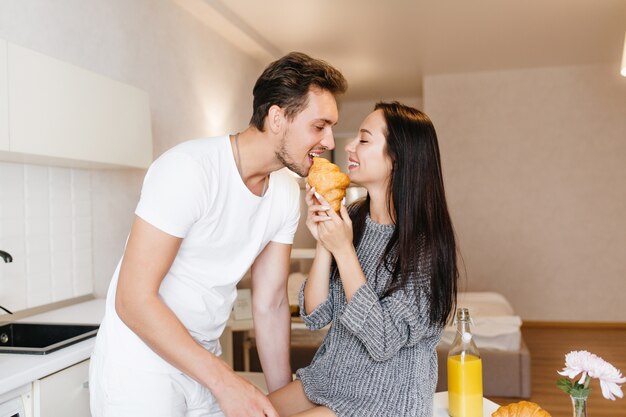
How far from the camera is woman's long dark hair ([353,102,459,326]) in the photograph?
155cm

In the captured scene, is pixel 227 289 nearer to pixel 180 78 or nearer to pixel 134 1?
pixel 134 1

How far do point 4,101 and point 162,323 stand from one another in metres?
1.12

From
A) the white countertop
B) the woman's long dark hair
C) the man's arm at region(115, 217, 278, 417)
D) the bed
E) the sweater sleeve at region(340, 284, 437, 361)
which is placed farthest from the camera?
the bed

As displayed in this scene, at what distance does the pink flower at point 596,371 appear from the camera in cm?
117

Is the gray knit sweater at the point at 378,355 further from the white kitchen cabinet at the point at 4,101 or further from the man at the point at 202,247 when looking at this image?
the white kitchen cabinet at the point at 4,101

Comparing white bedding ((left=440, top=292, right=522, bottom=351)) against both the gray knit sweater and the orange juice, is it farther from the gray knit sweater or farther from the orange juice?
the gray knit sweater

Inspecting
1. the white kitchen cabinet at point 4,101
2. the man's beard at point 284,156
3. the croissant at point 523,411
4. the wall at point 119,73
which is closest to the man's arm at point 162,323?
the man's beard at point 284,156

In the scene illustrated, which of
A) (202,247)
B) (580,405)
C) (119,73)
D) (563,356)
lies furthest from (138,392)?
(563,356)

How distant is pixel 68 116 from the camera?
88.4 inches

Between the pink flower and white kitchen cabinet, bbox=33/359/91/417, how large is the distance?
5.04ft

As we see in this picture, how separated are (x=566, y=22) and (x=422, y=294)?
13.0 ft

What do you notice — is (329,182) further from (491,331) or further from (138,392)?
(491,331)

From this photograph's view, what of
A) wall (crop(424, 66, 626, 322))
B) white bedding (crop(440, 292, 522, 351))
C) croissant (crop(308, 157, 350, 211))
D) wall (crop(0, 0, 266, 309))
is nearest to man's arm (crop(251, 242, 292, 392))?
croissant (crop(308, 157, 350, 211))

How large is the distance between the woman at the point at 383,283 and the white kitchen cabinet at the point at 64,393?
2.50ft
